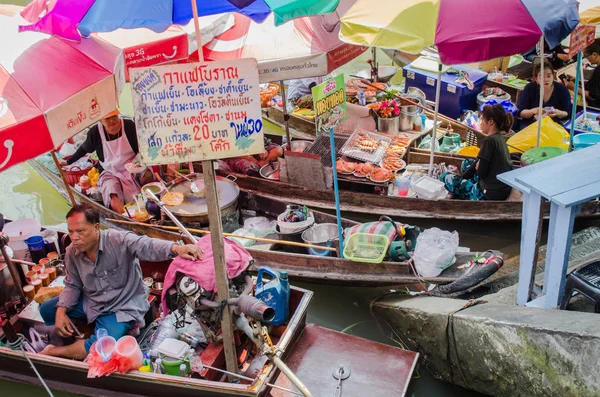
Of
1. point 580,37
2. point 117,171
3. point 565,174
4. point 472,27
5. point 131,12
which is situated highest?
point 131,12

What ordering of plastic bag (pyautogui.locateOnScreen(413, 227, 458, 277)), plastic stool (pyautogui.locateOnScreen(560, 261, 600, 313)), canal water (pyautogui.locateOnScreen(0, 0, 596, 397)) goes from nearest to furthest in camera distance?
plastic stool (pyautogui.locateOnScreen(560, 261, 600, 313)) < canal water (pyautogui.locateOnScreen(0, 0, 596, 397)) < plastic bag (pyautogui.locateOnScreen(413, 227, 458, 277))

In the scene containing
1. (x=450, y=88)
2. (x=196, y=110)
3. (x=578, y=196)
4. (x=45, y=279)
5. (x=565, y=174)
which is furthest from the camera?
(x=450, y=88)

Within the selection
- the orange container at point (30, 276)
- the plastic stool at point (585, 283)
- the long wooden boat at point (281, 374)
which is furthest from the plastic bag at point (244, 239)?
the plastic stool at point (585, 283)

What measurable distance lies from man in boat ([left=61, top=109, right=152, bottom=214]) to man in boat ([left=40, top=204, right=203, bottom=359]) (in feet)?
7.28

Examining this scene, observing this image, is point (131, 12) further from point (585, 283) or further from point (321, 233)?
point (585, 283)

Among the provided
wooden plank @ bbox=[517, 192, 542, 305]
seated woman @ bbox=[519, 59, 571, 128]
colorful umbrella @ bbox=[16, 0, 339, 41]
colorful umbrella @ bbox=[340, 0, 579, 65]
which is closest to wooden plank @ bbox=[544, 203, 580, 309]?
wooden plank @ bbox=[517, 192, 542, 305]

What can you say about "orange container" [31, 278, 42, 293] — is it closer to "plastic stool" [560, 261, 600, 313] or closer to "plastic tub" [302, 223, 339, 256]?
"plastic tub" [302, 223, 339, 256]

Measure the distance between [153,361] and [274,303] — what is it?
1.13 m

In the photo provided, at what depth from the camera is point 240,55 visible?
248 inches

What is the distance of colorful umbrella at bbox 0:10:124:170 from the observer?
372cm

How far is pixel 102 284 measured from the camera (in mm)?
4445

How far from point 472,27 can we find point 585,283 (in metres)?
2.63

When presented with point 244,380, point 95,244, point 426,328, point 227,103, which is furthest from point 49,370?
point 426,328

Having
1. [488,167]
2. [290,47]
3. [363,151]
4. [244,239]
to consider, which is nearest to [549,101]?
[488,167]
